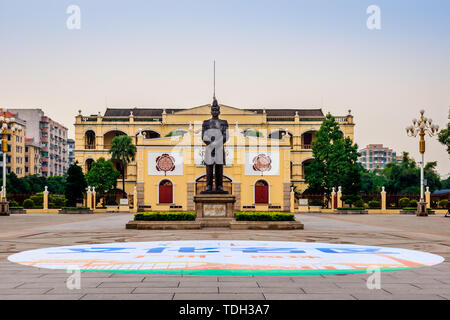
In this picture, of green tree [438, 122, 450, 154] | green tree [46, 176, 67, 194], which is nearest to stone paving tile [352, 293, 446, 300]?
green tree [438, 122, 450, 154]

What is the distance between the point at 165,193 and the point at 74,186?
10672 mm

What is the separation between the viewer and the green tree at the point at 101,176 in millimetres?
57562

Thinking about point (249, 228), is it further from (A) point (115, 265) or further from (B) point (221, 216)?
(A) point (115, 265)

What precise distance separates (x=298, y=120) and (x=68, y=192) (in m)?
34.6

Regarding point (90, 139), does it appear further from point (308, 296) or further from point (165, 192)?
point (308, 296)

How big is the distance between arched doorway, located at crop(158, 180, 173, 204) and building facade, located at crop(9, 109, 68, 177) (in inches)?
2246

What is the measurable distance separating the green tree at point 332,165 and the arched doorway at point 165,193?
56.2ft

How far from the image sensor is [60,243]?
1505cm

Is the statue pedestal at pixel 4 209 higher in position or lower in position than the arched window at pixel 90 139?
lower

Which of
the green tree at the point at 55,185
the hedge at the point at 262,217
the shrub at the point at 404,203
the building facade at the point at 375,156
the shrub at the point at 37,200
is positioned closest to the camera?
the hedge at the point at 262,217

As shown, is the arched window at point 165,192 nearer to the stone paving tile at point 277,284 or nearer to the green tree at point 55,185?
the stone paving tile at point 277,284

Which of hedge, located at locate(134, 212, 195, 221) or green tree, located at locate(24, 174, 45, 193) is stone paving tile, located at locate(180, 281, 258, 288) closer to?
hedge, located at locate(134, 212, 195, 221)

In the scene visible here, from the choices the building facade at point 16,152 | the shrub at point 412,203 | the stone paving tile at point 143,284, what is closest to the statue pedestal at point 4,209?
the stone paving tile at point 143,284
